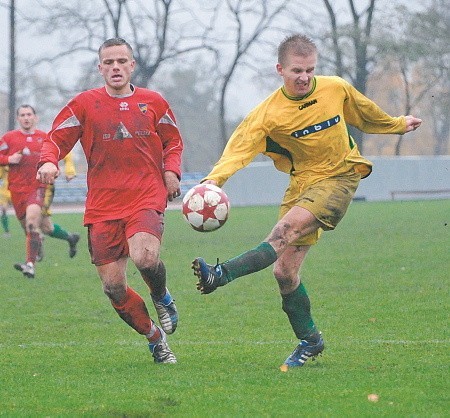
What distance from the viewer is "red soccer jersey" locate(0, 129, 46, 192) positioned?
13.7m

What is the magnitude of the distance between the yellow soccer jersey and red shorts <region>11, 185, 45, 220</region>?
7108 mm

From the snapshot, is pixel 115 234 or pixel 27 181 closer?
pixel 115 234

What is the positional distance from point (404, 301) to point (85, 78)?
35.4m

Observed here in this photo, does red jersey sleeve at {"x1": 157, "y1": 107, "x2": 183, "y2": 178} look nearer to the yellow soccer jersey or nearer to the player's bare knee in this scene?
the yellow soccer jersey

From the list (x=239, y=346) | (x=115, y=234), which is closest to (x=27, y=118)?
(x=239, y=346)

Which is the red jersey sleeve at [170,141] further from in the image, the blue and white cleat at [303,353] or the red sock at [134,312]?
the blue and white cleat at [303,353]

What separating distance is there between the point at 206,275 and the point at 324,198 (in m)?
1.15

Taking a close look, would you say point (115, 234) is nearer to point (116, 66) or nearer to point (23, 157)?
point (116, 66)

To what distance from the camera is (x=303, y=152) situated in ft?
22.2

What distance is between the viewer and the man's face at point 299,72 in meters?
6.55

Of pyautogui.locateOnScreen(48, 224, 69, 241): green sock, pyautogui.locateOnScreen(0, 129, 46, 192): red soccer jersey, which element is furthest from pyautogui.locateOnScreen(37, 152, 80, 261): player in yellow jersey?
pyautogui.locateOnScreen(0, 129, 46, 192): red soccer jersey

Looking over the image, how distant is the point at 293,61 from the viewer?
21.5 ft

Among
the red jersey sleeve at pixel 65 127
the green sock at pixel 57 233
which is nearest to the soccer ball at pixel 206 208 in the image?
the red jersey sleeve at pixel 65 127

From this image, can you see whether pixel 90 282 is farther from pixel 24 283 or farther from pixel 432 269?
pixel 432 269
